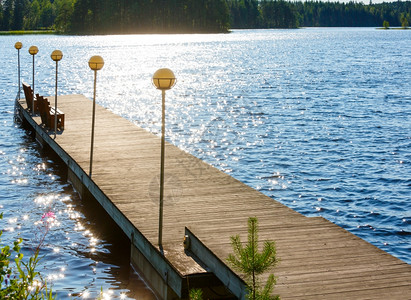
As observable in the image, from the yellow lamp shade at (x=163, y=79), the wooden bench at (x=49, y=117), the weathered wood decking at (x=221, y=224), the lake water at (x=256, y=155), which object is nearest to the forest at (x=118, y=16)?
the lake water at (x=256, y=155)

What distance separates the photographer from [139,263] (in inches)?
423

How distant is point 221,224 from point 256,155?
1260 centimetres

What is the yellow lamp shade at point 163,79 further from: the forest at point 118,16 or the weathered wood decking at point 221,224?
the forest at point 118,16

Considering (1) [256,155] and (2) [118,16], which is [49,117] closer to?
(1) [256,155]

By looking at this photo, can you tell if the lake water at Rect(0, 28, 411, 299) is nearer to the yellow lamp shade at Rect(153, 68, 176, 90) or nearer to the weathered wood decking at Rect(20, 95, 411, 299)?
the weathered wood decking at Rect(20, 95, 411, 299)

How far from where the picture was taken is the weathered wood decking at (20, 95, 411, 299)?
23.7ft

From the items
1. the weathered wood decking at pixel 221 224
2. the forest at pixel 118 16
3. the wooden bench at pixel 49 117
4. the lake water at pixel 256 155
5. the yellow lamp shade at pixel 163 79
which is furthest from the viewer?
the forest at pixel 118 16

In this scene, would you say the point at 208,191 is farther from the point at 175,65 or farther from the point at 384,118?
the point at 175,65

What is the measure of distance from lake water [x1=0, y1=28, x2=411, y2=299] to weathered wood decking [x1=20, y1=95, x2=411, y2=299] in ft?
3.97

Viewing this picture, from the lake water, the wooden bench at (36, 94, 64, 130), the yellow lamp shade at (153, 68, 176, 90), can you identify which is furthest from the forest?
the yellow lamp shade at (153, 68, 176, 90)

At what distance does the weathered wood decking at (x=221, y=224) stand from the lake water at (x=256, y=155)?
121 centimetres

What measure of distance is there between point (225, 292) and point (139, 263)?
2625 millimetres

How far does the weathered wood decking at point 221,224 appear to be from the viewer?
722cm

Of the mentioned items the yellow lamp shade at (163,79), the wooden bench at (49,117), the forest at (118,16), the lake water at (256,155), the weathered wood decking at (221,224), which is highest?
the forest at (118,16)
